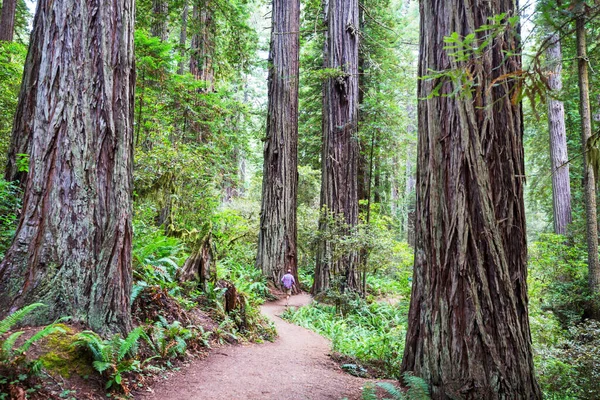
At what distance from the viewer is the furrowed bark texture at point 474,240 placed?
3023 mm

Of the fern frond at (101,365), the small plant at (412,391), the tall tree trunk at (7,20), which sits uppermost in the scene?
the tall tree trunk at (7,20)

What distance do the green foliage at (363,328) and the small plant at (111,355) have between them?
3.29 m

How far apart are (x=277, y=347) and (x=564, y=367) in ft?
12.8

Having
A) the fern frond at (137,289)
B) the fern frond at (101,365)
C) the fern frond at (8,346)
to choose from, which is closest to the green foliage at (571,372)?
the fern frond at (101,365)

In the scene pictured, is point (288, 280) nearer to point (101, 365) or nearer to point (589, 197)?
point (101, 365)

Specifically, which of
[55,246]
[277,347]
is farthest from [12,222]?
[277,347]

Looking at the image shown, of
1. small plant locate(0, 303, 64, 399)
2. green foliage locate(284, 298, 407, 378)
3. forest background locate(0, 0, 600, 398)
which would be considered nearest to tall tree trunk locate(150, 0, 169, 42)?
forest background locate(0, 0, 600, 398)

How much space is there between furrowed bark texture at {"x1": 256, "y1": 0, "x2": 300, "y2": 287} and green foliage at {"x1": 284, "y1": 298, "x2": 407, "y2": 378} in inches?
78.9

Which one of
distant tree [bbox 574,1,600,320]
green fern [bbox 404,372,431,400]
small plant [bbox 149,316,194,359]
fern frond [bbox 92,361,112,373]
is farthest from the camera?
distant tree [bbox 574,1,600,320]

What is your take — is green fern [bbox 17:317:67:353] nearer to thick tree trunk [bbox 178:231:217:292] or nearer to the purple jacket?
thick tree trunk [bbox 178:231:217:292]

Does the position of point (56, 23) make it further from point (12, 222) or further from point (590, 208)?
point (590, 208)

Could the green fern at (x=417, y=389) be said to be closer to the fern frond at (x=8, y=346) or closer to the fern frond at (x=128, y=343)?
the fern frond at (x=128, y=343)

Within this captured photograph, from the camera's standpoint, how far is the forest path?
3.71 metres

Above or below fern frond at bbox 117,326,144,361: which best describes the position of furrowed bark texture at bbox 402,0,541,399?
above
